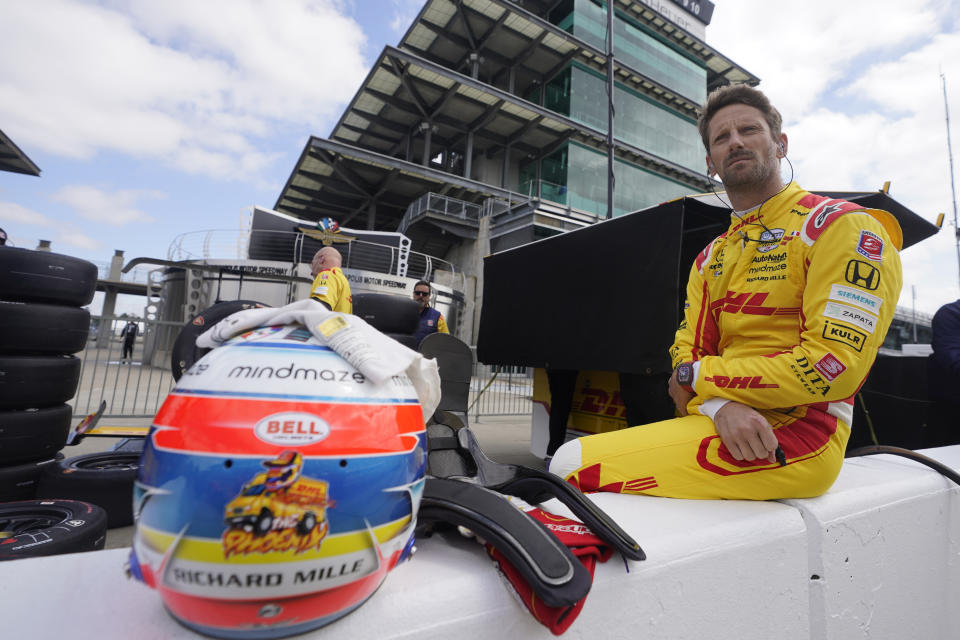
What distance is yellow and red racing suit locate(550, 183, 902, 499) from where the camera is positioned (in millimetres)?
1199

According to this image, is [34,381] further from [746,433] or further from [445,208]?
[445,208]

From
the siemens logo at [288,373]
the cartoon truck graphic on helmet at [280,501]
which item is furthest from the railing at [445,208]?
the cartoon truck graphic on helmet at [280,501]

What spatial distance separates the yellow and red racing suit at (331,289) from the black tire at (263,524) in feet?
12.1

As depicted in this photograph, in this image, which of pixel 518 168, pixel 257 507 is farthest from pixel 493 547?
pixel 518 168

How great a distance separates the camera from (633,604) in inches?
31.6

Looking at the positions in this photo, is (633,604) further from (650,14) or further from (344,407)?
(650,14)

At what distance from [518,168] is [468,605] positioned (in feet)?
86.2

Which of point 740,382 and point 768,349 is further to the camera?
point 768,349

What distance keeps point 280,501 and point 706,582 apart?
86 cm

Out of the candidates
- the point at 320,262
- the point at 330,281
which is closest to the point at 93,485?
the point at 330,281

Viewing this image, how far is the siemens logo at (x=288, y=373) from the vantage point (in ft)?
1.95

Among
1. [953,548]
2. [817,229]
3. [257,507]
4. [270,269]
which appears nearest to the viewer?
[257,507]

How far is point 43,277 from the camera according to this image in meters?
2.36

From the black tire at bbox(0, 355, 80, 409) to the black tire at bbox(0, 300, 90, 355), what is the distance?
61 millimetres
